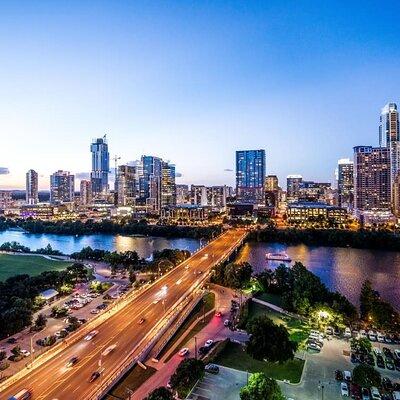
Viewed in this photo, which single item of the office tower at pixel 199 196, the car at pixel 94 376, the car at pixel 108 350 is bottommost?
the car at pixel 94 376

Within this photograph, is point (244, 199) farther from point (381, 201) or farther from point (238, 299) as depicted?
point (238, 299)

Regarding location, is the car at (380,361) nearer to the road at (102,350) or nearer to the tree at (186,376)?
the tree at (186,376)

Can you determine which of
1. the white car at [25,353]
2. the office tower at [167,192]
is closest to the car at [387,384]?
the white car at [25,353]

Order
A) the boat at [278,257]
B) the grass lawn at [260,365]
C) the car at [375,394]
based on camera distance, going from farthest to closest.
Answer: the boat at [278,257], the grass lawn at [260,365], the car at [375,394]

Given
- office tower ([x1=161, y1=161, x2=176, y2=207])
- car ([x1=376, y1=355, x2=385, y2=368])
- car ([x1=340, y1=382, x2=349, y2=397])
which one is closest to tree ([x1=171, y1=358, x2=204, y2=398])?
car ([x1=340, y1=382, x2=349, y2=397])

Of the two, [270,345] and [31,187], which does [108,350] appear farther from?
[31,187]

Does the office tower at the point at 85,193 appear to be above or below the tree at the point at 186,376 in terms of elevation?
above
